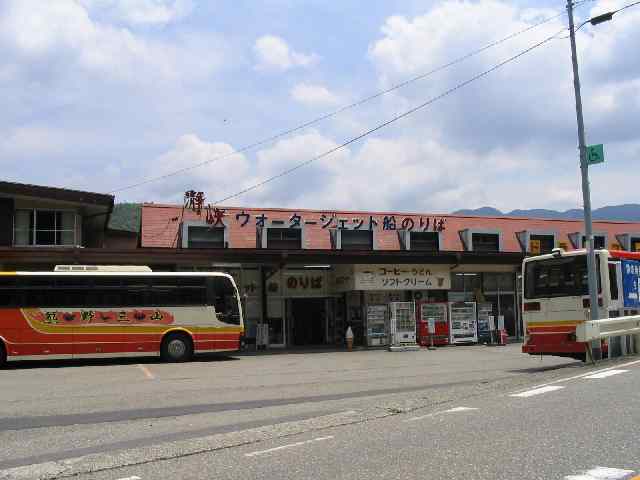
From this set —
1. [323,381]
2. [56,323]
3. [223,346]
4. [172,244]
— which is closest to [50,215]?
[172,244]

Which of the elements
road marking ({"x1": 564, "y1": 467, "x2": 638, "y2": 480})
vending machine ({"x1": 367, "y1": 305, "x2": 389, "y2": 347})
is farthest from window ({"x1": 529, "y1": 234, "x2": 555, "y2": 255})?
road marking ({"x1": 564, "y1": 467, "x2": 638, "y2": 480})

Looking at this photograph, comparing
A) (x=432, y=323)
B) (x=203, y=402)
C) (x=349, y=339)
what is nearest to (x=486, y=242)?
(x=432, y=323)

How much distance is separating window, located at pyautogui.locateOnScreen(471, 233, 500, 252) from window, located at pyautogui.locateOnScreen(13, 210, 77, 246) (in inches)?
813

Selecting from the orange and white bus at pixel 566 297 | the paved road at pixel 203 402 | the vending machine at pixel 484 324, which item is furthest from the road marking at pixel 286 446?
the vending machine at pixel 484 324

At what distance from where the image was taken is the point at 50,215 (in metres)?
27.6

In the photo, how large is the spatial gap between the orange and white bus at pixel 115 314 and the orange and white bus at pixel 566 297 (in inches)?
384

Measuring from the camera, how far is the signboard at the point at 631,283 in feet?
55.5

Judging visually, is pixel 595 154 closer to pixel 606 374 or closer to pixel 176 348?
pixel 606 374

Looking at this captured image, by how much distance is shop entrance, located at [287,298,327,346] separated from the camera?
3095 cm

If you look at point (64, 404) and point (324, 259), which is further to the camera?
point (324, 259)

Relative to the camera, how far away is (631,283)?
1730 cm

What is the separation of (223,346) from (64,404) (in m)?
10.4

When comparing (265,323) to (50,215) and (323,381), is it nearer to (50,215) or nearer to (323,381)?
(50,215)

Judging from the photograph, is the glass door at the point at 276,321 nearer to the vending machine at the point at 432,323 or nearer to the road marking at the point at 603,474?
the vending machine at the point at 432,323
